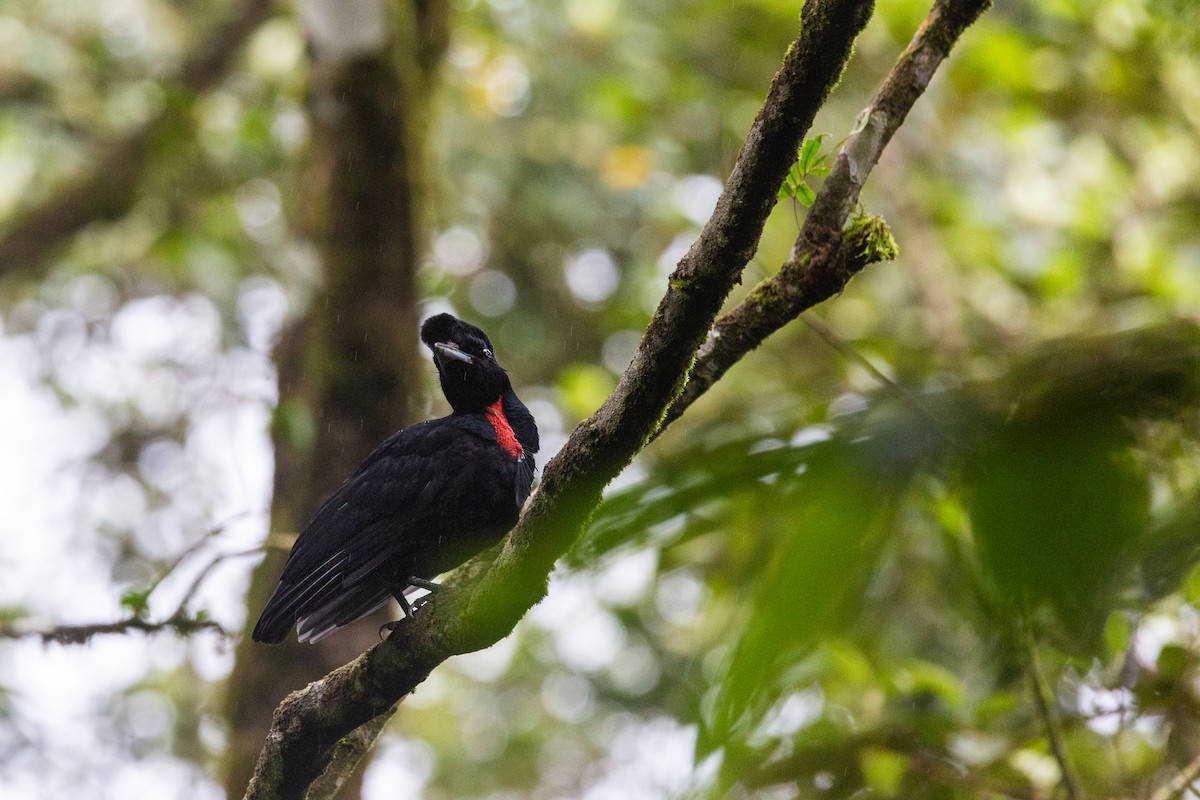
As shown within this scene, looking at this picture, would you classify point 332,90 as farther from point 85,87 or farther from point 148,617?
point 85,87

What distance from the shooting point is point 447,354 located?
3402 millimetres

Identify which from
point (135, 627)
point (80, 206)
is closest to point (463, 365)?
point (135, 627)

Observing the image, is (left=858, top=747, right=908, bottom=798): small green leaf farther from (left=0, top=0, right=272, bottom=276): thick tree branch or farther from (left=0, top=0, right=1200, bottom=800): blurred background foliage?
(left=0, top=0, right=272, bottom=276): thick tree branch

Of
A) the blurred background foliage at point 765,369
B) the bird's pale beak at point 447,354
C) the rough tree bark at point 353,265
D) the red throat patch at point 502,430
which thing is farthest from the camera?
the rough tree bark at point 353,265

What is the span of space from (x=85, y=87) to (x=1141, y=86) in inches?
278

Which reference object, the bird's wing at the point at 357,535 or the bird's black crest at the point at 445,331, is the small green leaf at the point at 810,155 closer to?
the bird's wing at the point at 357,535

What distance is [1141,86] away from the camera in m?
5.53

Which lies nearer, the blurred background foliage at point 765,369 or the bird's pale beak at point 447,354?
the blurred background foliage at point 765,369

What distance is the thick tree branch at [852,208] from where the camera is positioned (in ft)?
7.04

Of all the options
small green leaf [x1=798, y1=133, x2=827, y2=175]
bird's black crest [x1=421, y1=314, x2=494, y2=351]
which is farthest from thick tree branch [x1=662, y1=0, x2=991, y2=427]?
bird's black crest [x1=421, y1=314, x2=494, y2=351]

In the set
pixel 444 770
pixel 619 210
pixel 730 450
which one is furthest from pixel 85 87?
pixel 730 450

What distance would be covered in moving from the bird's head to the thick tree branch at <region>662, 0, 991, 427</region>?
4.08 ft

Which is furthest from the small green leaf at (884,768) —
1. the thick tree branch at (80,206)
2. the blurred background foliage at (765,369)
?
the thick tree branch at (80,206)

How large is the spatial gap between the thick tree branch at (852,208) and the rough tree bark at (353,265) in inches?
88.9
